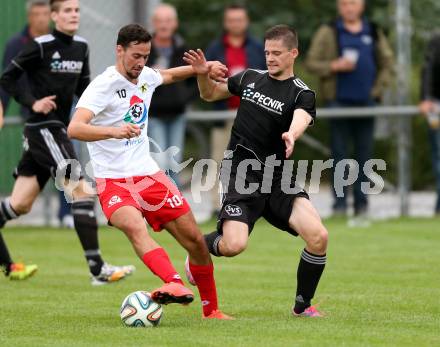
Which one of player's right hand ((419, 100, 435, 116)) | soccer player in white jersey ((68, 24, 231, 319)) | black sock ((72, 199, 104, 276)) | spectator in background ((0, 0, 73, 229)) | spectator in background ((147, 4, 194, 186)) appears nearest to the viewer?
soccer player in white jersey ((68, 24, 231, 319))

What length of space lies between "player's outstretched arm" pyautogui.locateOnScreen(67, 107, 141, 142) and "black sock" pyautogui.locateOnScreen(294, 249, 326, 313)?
1473mm

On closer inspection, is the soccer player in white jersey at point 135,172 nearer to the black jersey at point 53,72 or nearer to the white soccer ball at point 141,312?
the white soccer ball at point 141,312

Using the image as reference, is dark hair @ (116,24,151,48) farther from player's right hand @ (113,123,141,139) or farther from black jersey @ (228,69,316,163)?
black jersey @ (228,69,316,163)

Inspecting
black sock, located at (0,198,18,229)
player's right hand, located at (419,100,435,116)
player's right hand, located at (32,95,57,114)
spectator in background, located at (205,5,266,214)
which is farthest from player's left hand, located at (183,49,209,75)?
player's right hand, located at (419,100,435,116)

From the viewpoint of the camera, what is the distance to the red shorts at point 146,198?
8242mm

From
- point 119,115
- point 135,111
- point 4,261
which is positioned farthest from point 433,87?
point 119,115

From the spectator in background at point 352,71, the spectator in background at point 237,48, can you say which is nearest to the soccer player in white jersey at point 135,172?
the spectator in background at point 237,48

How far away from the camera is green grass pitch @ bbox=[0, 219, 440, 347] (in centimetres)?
740

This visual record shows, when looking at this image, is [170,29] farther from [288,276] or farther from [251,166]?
[251,166]

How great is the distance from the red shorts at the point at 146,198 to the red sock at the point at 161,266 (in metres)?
0.32

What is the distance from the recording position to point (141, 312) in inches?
311

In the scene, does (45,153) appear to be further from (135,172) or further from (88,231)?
(135,172)

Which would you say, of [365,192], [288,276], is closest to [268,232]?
[365,192]

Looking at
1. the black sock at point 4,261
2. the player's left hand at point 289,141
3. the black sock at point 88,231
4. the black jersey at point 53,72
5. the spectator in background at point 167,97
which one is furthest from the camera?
the spectator in background at point 167,97
